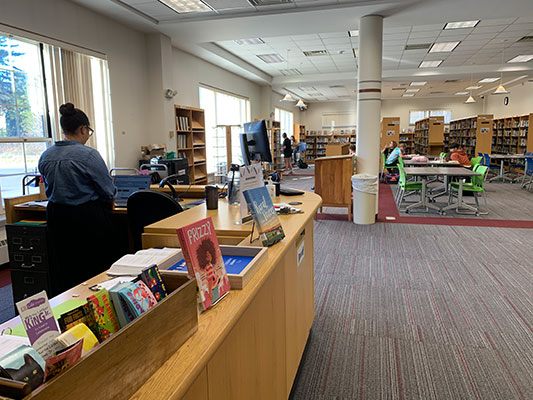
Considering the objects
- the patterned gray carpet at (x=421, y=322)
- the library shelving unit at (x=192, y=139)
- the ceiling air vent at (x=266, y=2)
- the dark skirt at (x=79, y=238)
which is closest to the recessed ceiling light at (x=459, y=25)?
the ceiling air vent at (x=266, y=2)

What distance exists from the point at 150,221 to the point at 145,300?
72.0 inches

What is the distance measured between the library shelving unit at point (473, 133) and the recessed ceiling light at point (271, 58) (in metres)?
8.13

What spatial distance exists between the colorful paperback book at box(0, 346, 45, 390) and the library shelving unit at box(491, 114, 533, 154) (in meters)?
15.2

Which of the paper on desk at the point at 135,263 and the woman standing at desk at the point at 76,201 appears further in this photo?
the woman standing at desk at the point at 76,201

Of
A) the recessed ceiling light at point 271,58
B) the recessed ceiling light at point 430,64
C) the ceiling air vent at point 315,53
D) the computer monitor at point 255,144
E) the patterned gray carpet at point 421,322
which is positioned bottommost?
the patterned gray carpet at point 421,322

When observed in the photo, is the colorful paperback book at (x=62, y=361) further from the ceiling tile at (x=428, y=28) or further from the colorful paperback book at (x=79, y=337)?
the ceiling tile at (x=428, y=28)

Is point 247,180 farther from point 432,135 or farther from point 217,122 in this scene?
point 432,135

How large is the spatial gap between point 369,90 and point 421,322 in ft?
13.9

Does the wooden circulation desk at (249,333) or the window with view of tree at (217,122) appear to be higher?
the window with view of tree at (217,122)

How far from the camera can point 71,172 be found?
8.69 ft

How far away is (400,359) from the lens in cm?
248

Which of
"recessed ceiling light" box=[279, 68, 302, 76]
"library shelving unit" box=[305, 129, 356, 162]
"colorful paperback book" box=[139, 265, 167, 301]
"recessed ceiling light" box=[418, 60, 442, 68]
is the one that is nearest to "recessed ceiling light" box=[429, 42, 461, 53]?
"recessed ceiling light" box=[418, 60, 442, 68]

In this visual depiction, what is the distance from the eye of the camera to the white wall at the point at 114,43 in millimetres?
4770

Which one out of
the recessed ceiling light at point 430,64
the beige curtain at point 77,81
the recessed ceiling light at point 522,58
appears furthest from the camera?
the recessed ceiling light at point 430,64
